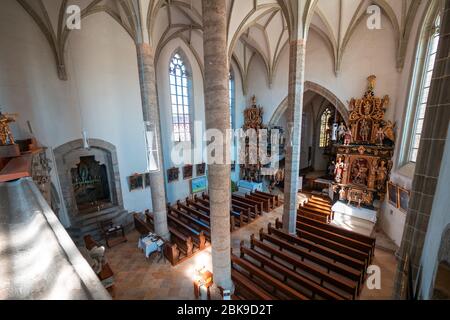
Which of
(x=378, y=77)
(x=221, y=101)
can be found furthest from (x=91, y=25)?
(x=378, y=77)

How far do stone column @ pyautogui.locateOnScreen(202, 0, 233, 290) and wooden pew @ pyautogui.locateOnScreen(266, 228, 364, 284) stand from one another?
2.84 m

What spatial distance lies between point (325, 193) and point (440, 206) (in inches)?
464

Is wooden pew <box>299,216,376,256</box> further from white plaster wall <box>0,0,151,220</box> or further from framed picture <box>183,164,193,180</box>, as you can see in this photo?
white plaster wall <box>0,0,151,220</box>

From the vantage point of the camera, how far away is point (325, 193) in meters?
13.3

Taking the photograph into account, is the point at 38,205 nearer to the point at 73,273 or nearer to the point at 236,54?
the point at 73,273

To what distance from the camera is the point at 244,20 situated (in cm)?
908

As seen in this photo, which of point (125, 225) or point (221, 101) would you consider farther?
point (125, 225)

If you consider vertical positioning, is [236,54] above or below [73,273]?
above

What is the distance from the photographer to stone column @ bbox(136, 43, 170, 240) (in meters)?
6.80

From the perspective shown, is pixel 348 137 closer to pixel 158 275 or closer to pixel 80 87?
pixel 158 275

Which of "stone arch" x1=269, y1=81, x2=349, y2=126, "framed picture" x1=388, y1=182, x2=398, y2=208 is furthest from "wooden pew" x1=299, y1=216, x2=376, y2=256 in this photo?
"stone arch" x1=269, y1=81, x2=349, y2=126

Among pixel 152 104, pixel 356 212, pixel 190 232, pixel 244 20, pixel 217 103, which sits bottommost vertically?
pixel 190 232

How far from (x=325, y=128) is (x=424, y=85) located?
1201 centimetres

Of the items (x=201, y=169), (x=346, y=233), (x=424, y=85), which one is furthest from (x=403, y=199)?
(x=201, y=169)
